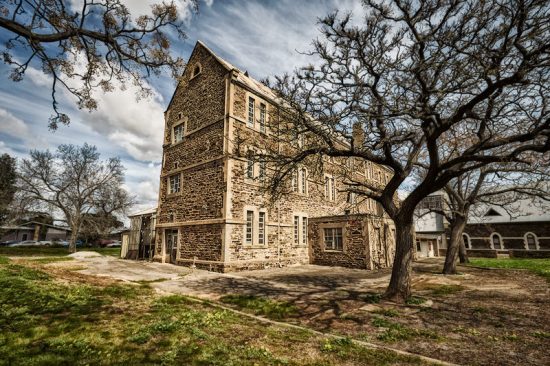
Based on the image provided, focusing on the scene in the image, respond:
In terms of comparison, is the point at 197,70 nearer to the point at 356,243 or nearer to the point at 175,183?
the point at 175,183

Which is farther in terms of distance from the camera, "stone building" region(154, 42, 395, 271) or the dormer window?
the dormer window

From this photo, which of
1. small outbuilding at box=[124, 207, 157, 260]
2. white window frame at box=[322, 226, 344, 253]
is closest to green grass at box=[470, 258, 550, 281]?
white window frame at box=[322, 226, 344, 253]

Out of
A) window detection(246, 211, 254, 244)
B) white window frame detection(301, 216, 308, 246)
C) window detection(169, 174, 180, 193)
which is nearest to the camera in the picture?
window detection(246, 211, 254, 244)

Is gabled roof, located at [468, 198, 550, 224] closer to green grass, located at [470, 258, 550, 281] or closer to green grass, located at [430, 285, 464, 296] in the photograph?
green grass, located at [470, 258, 550, 281]

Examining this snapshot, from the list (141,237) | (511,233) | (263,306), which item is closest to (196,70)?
(141,237)

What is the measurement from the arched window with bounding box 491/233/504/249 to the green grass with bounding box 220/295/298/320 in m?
35.6

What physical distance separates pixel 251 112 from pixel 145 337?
14983 mm

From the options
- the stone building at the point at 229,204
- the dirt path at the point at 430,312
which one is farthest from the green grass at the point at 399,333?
the stone building at the point at 229,204

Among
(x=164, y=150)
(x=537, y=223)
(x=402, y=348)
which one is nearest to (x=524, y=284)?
(x=402, y=348)

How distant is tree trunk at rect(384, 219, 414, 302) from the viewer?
8711 millimetres

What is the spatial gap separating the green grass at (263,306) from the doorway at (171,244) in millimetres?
10795

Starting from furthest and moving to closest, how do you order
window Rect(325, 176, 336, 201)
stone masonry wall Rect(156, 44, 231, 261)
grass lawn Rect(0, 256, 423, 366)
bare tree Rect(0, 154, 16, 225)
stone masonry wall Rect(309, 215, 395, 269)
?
1. bare tree Rect(0, 154, 16, 225)
2. window Rect(325, 176, 336, 201)
3. stone masonry wall Rect(309, 215, 395, 269)
4. stone masonry wall Rect(156, 44, 231, 261)
5. grass lawn Rect(0, 256, 423, 366)

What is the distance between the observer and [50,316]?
18.4 ft

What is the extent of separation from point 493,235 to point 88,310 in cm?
4053
